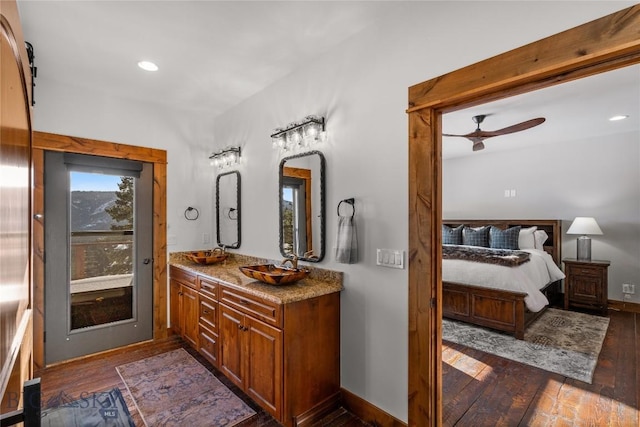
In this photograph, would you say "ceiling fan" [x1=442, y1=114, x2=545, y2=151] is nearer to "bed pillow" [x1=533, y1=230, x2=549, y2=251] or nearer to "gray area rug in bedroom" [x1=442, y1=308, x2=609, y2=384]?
"bed pillow" [x1=533, y1=230, x2=549, y2=251]

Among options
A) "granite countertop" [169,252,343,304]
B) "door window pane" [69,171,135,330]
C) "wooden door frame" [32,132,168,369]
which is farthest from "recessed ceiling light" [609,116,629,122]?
"door window pane" [69,171,135,330]

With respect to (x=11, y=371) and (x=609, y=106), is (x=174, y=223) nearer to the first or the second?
(x=11, y=371)

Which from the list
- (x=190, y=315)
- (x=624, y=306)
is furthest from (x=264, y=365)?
(x=624, y=306)

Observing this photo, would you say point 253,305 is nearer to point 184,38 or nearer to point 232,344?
point 232,344

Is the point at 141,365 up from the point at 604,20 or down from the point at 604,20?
down

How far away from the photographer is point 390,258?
2012 millimetres

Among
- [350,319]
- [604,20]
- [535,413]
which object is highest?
[604,20]

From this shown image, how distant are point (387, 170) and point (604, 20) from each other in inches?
46.3

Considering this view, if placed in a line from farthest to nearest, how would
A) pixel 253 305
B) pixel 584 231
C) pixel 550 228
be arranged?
1. pixel 550 228
2. pixel 584 231
3. pixel 253 305

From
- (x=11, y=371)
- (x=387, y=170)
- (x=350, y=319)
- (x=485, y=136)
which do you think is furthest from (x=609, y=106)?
(x=11, y=371)

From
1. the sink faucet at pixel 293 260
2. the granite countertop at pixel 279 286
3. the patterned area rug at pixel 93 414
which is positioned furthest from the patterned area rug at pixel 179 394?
the patterned area rug at pixel 93 414

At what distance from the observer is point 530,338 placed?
3.49m

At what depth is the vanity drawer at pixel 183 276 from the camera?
3.11 meters

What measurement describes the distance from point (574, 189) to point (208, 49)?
5556 millimetres
